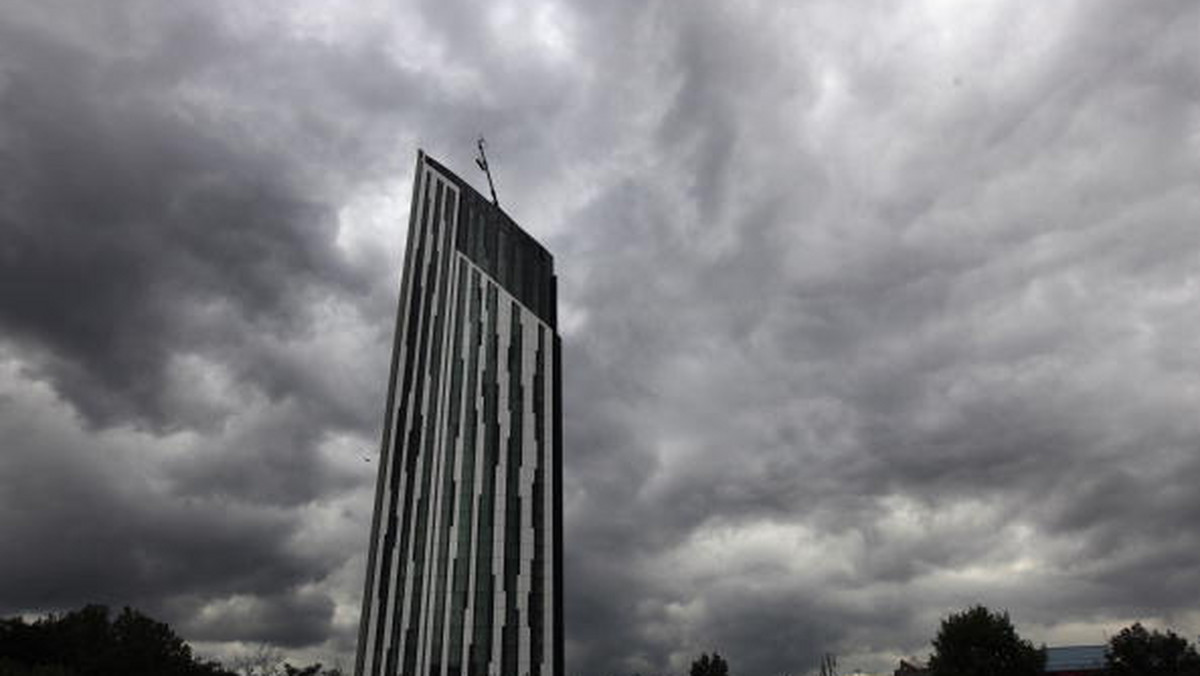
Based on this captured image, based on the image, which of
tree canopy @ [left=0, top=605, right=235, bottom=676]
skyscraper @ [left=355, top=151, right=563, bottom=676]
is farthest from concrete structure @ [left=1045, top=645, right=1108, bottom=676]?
tree canopy @ [left=0, top=605, right=235, bottom=676]

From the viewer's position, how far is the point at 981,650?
9262 centimetres

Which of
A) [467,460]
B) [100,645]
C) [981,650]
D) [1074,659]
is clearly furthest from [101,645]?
[1074,659]

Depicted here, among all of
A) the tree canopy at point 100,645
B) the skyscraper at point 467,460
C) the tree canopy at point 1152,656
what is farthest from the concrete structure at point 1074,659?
the tree canopy at point 100,645

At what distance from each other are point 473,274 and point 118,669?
6410cm

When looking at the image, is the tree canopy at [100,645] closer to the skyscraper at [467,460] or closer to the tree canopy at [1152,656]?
the skyscraper at [467,460]

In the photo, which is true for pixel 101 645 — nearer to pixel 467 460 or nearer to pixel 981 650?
pixel 467 460

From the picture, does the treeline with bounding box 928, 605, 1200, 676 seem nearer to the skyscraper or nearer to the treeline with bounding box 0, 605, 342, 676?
the skyscraper

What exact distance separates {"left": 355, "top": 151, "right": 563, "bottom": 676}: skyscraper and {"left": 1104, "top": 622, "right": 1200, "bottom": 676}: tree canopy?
212 ft

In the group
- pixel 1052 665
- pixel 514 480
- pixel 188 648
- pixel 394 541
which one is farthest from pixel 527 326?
pixel 1052 665

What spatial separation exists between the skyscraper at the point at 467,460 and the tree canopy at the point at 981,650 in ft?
145

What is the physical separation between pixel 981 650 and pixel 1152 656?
20963 millimetres

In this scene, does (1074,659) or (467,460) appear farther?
(1074,659)

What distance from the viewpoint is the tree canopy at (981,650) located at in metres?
92.1

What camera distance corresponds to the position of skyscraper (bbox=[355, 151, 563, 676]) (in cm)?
10269
